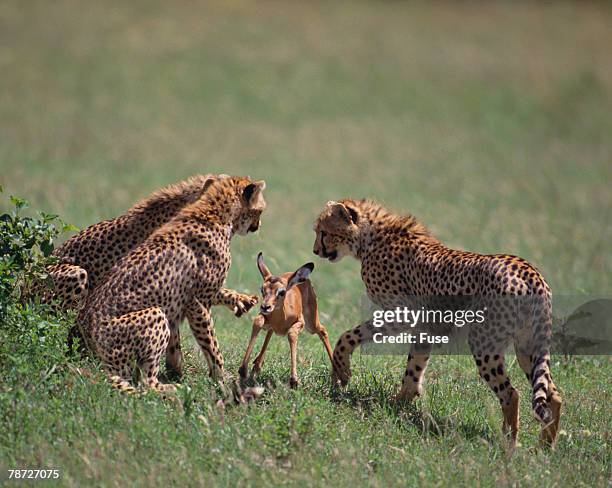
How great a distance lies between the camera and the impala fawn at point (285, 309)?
21.2ft

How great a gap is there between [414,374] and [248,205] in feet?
5.61

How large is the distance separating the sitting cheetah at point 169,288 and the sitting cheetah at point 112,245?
0.94 ft

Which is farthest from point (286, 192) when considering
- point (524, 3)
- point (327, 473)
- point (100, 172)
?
point (524, 3)

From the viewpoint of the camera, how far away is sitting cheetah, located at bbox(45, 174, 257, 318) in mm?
6910

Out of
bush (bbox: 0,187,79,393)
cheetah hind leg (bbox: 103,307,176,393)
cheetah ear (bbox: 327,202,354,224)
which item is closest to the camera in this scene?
bush (bbox: 0,187,79,393)

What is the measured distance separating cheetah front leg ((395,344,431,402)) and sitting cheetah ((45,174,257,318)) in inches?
49.5

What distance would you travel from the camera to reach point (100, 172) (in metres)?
16.2

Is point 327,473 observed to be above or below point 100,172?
below

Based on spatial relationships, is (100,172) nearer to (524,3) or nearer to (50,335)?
(50,335)

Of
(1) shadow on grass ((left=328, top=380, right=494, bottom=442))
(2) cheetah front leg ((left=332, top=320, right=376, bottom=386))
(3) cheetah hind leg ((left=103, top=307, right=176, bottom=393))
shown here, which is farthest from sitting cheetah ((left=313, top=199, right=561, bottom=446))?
(3) cheetah hind leg ((left=103, top=307, right=176, bottom=393))

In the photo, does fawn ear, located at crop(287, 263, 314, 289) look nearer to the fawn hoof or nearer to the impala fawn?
the impala fawn

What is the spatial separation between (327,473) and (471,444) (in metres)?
1.10

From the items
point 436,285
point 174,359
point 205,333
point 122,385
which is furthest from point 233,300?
point 436,285

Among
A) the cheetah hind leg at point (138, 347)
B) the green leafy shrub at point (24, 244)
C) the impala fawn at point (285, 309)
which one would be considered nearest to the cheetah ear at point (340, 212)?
the impala fawn at point (285, 309)
